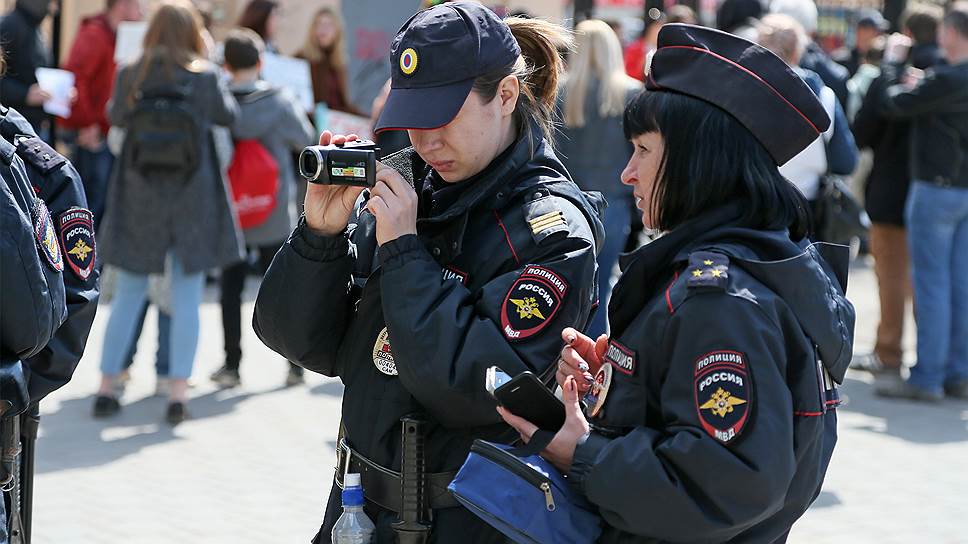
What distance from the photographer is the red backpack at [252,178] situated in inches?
285

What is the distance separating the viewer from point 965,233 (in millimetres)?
7297

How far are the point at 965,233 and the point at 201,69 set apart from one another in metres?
4.39

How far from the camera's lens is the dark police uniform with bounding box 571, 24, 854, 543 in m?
2.01

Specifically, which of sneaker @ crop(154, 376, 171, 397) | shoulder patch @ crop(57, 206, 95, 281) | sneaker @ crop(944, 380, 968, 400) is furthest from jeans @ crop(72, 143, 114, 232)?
shoulder patch @ crop(57, 206, 95, 281)

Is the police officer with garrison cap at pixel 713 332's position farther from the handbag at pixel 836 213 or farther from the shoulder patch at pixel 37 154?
the handbag at pixel 836 213

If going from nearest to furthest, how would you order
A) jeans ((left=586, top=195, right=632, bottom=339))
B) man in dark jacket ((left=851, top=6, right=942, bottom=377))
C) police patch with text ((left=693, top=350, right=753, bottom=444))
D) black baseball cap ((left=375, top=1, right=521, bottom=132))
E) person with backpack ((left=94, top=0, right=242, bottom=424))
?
police patch with text ((left=693, top=350, right=753, bottom=444))
black baseball cap ((left=375, top=1, right=521, bottom=132))
person with backpack ((left=94, top=0, right=242, bottom=424))
jeans ((left=586, top=195, right=632, bottom=339))
man in dark jacket ((left=851, top=6, right=942, bottom=377))

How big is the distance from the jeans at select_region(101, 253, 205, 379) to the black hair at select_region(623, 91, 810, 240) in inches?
187

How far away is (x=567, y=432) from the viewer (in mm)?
2195

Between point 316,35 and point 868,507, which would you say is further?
point 316,35

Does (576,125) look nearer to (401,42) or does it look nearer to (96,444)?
(96,444)

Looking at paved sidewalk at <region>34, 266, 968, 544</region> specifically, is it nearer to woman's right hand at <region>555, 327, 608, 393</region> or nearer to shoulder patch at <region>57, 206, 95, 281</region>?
shoulder patch at <region>57, 206, 95, 281</region>

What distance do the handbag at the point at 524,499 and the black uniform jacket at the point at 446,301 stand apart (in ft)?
0.67

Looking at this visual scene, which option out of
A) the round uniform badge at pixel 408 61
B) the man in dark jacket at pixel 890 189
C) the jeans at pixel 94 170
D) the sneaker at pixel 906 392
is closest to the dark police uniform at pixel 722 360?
the round uniform badge at pixel 408 61

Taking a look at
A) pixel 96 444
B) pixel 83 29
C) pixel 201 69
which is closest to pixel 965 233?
pixel 201 69
